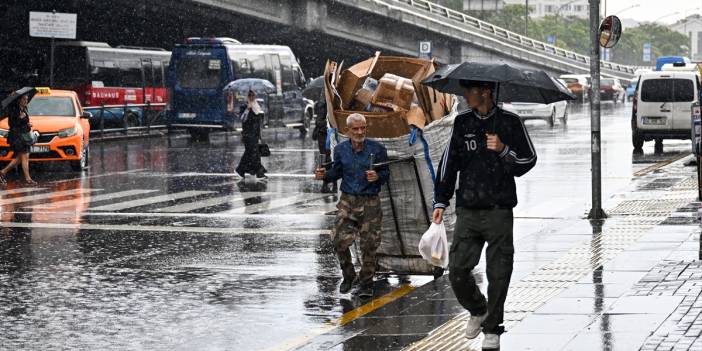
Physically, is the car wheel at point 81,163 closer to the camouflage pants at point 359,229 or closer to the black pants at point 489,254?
the camouflage pants at point 359,229

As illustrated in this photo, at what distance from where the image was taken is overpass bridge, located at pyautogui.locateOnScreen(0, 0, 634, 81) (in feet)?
165

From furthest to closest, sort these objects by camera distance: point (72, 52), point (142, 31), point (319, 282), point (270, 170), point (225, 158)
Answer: point (142, 31), point (72, 52), point (225, 158), point (270, 170), point (319, 282)

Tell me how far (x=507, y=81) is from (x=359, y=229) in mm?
3150

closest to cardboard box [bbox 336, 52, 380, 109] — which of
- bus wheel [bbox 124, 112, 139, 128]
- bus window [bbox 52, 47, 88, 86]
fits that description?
bus wheel [bbox 124, 112, 139, 128]

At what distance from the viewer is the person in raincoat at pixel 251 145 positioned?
2505 centimetres

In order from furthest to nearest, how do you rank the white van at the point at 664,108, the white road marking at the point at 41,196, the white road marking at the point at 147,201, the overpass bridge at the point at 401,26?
1. the overpass bridge at the point at 401,26
2. the white van at the point at 664,108
3. the white road marking at the point at 41,196
4. the white road marking at the point at 147,201

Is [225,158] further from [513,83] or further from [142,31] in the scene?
[142,31]

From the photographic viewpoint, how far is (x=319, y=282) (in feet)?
41.1

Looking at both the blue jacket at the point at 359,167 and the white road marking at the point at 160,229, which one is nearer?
the blue jacket at the point at 359,167

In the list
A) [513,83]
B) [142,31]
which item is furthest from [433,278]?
[142,31]

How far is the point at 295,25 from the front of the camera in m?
54.2

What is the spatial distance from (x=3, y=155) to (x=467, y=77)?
19.3 m

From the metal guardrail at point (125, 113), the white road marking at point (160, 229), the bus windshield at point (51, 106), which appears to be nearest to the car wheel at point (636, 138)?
the bus windshield at point (51, 106)

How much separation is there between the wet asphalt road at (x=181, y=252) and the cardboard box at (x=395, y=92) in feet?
5.41
